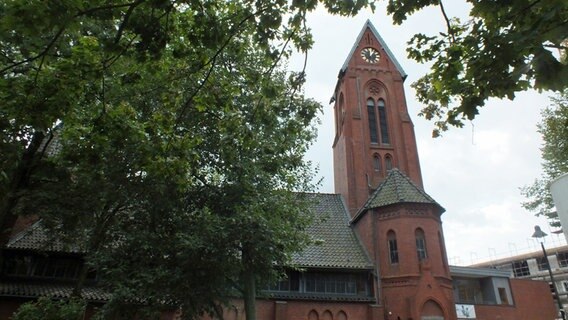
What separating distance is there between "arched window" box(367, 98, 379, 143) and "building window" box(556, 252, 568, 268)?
31.8 m

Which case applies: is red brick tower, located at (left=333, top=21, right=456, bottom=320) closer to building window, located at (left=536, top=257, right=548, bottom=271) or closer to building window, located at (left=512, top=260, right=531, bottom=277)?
building window, located at (left=536, top=257, right=548, bottom=271)

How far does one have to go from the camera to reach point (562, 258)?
1804 inches

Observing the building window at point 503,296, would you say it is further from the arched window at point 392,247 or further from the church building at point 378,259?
the arched window at point 392,247

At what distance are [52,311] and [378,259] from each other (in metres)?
15.6

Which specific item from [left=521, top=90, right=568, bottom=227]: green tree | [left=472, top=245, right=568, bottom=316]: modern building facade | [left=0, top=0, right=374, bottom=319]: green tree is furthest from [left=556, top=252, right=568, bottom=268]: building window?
[left=0, top=0, right=374, bottom=319]: green tree

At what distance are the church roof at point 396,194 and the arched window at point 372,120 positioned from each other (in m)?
4.92

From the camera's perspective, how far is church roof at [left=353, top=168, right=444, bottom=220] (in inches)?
886

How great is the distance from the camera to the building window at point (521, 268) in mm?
49469

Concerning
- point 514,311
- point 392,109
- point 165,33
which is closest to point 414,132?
point 392,109

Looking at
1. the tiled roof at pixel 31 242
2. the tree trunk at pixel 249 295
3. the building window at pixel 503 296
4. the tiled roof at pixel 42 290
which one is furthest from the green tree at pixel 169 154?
the building window at pixel 503 296

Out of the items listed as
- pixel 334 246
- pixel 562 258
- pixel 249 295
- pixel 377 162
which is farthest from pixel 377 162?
pixel 562 258

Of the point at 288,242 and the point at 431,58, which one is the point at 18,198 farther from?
the point at 431,58

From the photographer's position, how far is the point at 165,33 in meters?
5.88

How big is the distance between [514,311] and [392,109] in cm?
1506
